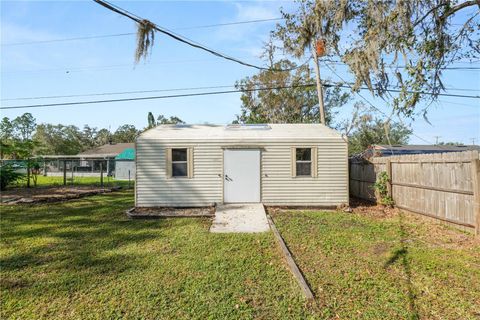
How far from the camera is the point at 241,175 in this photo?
34.2 ft

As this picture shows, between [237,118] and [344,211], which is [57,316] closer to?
[344,211]

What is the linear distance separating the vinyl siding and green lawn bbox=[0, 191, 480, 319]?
7.68 ft

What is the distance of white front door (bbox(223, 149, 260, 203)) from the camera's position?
10391mm

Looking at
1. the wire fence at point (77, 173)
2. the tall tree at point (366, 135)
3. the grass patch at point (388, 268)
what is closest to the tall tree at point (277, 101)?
the tall tree at point (366, 135)

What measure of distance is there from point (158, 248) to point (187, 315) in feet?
9.00

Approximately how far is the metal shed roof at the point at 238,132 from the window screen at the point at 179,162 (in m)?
0.46

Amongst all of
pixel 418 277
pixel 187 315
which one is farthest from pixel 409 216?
pixel 187 315

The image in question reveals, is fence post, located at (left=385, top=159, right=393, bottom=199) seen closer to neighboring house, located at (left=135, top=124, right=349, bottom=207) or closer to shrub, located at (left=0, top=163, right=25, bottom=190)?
neighboring house, located at (left=135, top=124, right=349, bottom=207)

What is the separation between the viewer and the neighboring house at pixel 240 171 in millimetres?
10336

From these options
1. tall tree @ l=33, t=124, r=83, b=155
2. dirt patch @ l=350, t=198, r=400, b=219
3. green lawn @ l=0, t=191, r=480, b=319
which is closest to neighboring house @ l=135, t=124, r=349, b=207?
dirt patch @ l=350, t=198, r=400, b=219

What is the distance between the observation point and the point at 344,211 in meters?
9.88

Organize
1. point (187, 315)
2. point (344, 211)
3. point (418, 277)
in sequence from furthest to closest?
point (344, 211) → point (418, 277) → point (187, 315)

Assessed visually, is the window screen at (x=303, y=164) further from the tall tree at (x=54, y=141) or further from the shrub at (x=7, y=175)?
the tall tree at (x=54, y=141)

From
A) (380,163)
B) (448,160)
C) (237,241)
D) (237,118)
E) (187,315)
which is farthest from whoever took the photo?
(237,118)
